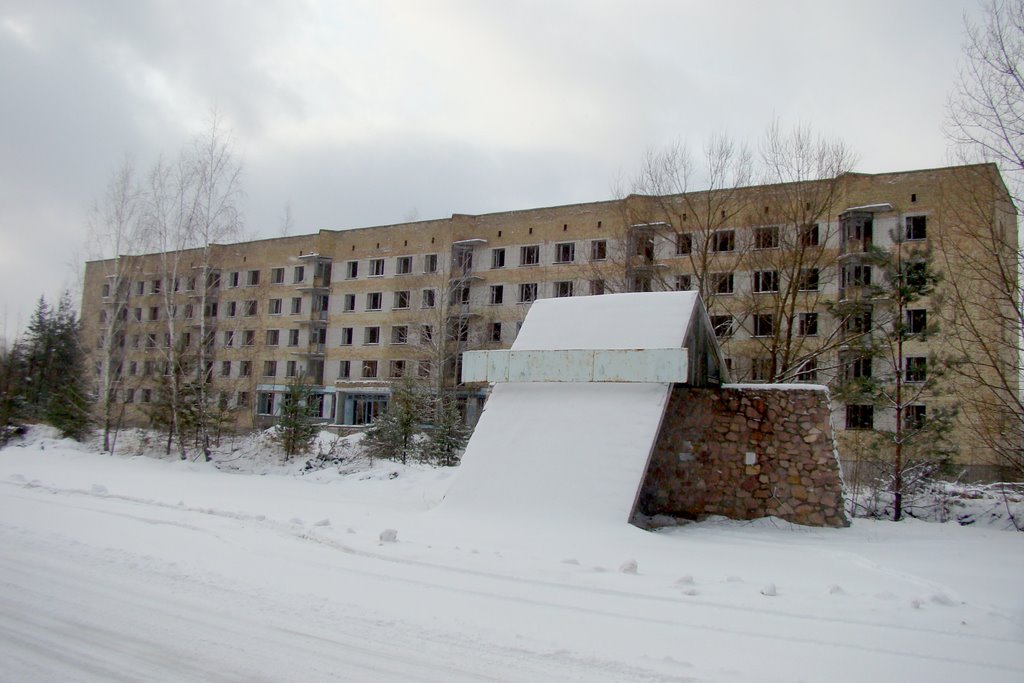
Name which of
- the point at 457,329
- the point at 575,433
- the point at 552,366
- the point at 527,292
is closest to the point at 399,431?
the point at 552,366

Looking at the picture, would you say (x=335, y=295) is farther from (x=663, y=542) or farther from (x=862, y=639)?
(x=862, y=639)

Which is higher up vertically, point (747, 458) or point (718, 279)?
point (718, 279)

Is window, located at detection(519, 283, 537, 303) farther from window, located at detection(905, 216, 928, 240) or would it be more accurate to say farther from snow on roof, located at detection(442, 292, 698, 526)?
snow on roof, located at detection(442, 292, 698, 526)

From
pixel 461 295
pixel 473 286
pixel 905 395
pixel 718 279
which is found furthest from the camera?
pixel 461 295

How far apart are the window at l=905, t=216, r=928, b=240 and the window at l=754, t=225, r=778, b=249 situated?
1364 centimetres

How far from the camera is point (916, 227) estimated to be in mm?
37000

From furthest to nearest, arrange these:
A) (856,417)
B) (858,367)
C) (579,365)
Result: 1. (858,367)
2. (856,417)
3. (579,365)

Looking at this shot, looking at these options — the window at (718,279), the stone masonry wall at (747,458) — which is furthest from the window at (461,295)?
the stone masonry wall at (747,458)

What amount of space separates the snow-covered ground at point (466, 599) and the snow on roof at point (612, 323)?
3.44 m

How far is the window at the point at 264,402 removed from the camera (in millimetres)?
55375

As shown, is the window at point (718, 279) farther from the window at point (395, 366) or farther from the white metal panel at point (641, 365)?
the window at point (395, 366)

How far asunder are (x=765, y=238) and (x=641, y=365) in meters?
17.3

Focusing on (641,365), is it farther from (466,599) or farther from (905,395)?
(905,395)

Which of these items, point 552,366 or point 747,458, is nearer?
point 552,366
